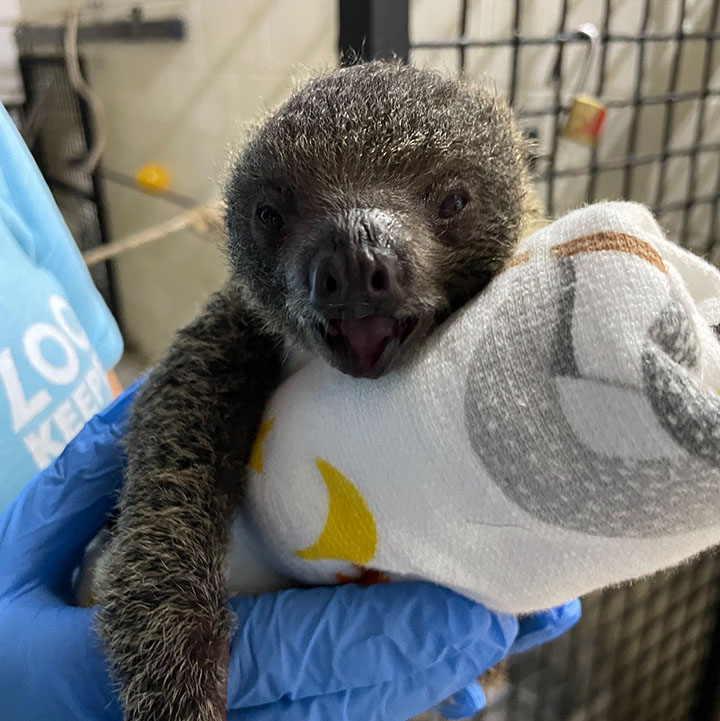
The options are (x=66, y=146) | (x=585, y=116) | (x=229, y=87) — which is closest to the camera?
(x=585, y=116)

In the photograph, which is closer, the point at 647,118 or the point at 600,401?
the point at 600,401

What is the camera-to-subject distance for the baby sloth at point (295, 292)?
22.1 inches

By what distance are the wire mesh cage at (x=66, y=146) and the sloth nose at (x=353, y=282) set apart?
8.37ft

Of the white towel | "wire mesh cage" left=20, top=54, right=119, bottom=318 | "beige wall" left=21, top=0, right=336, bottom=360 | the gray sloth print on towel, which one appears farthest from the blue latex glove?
A: "wire mesh cage" left=20, top=54, right=119, bottom=318

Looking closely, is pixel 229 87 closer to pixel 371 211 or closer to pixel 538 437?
pixel 371 211

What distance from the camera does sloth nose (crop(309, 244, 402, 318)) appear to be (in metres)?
0.52

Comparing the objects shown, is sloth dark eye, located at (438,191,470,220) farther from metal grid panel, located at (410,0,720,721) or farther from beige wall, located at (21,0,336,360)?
beige wall, located at (21,0,336,360)

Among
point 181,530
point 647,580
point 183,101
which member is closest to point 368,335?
point 181,530

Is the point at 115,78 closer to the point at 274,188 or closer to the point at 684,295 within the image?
the point at 274,188

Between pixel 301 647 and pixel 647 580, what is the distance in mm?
1400

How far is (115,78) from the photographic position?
8.59ft

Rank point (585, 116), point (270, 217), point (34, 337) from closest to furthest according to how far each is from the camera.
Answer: point (270, 217), point (34, 337), point (585, 116)

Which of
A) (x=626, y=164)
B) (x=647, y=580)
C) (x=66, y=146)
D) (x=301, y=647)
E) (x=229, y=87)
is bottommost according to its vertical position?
(x=647, y=580)

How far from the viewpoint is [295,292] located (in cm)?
60
